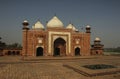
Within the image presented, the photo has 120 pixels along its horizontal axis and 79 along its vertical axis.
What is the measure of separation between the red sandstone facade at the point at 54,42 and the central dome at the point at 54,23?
342mm

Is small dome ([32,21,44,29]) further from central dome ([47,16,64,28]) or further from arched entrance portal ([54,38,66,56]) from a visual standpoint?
arched entrance portal ([54,38,66,56])

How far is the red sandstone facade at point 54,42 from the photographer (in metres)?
25.2

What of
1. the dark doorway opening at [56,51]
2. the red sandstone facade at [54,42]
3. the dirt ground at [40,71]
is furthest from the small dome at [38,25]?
the dirt ground at [40,71]

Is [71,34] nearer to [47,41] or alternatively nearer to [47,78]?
[47,41]

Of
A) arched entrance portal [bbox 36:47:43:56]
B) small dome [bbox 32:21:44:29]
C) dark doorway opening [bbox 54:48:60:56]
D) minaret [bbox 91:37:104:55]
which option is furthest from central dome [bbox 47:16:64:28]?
minaret [bbox 91:37:104:55]

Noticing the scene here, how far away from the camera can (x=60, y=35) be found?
2720 cm

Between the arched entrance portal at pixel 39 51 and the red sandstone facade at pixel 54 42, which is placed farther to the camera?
the arched entrance portal at pixel 39 51

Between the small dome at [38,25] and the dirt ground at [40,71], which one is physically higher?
the small dome at [38,25]

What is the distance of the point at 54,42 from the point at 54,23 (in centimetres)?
344

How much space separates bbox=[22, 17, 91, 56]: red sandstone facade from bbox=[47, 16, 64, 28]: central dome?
342 mm

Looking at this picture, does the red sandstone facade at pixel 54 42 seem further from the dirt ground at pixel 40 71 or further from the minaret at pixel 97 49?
the dirt ground at pixel 40 71

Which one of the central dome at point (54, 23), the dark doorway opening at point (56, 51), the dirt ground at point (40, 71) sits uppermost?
the central dome at point (54, 23)

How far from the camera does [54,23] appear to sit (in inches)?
1117

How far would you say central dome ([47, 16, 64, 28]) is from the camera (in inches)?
1110
